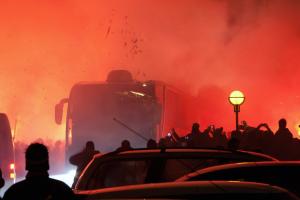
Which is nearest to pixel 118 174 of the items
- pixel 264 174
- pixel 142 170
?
pixel 142 170

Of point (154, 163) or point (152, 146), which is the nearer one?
point (154, 163)

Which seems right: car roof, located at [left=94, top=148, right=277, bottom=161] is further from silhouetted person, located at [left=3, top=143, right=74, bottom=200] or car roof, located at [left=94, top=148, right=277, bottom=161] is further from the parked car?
the parked car

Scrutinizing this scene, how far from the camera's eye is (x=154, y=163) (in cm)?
804

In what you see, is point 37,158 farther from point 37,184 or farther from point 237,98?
point 237,98

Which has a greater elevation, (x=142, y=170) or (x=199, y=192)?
(x=199, y=192)

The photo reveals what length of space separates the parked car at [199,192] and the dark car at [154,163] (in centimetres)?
302

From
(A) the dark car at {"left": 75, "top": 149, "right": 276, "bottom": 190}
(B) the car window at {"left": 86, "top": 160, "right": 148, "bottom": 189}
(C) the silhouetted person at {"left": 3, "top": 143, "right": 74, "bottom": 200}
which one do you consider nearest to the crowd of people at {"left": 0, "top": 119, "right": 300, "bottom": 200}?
(C) the silhouetted person at {"left": 3, "top": 143, "right": 74, "bottom": 200}

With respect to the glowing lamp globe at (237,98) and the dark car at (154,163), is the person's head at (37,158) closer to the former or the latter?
the dark car at (154,163)

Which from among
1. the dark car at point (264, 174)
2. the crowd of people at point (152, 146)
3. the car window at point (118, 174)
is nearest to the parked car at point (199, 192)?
the crowd of people at point (152, 146)

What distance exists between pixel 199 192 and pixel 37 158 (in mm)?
1822

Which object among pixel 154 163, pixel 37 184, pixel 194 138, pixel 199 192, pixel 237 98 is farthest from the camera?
pixel 237 98

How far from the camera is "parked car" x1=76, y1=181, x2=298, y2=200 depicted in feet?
14.8

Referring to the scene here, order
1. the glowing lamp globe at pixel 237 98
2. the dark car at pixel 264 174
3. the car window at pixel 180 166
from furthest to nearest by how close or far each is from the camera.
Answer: the glowing lamp globe at pixel 237 98, the car window at pixel 180 166, the dark car at pixel 264 174

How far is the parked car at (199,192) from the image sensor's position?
4.50 m
